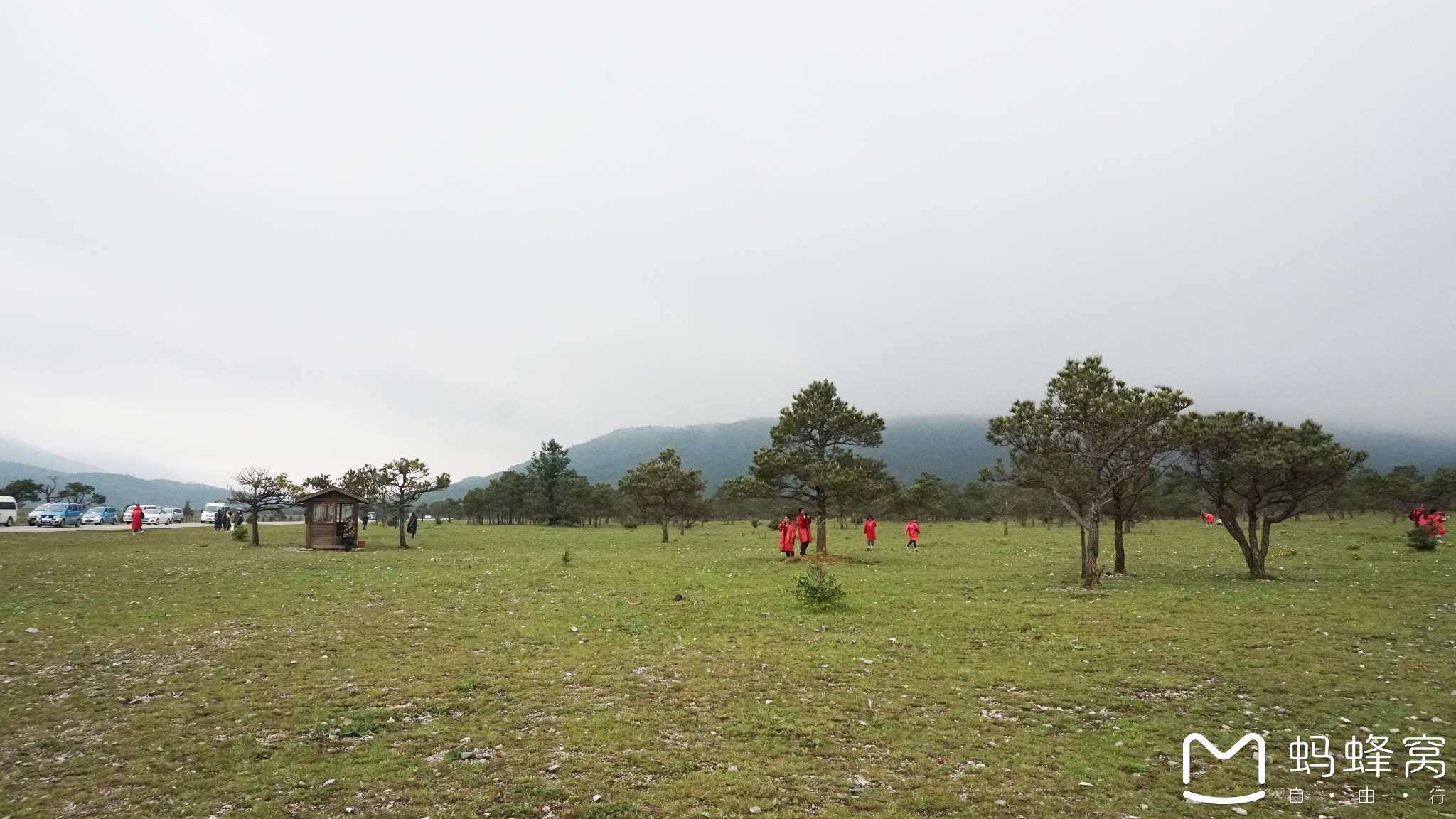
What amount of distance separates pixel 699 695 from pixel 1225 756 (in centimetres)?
827

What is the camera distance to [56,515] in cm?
7675

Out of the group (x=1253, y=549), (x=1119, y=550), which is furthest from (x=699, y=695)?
(x=1253, y=549)

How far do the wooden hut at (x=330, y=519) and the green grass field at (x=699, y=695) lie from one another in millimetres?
21670

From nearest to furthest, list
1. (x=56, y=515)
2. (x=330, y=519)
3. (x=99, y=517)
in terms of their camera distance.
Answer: (x=330, y=519) → (x=56, y=515) → (x=99, y=517)

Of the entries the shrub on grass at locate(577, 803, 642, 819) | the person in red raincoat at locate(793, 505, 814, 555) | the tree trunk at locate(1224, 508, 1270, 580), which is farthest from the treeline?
the shrub on grass at locate(577, 803, 642, 819)

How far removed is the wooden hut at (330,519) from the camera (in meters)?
48.9

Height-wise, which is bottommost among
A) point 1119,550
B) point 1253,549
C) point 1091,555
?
point 1119,550

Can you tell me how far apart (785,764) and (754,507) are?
161m

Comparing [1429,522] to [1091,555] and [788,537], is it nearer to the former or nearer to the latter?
[1091,555]

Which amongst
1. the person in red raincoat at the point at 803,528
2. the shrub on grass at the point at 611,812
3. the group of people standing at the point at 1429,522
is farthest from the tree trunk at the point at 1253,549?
the shrub on grass at the point at 611,812

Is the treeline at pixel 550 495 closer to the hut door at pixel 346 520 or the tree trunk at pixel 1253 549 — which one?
the hut door at pixel 346 520

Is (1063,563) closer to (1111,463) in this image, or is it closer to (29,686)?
(1111,463)

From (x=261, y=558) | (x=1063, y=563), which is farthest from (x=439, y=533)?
(x=1063, y=563)

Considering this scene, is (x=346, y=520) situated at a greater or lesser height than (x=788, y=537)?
greater
